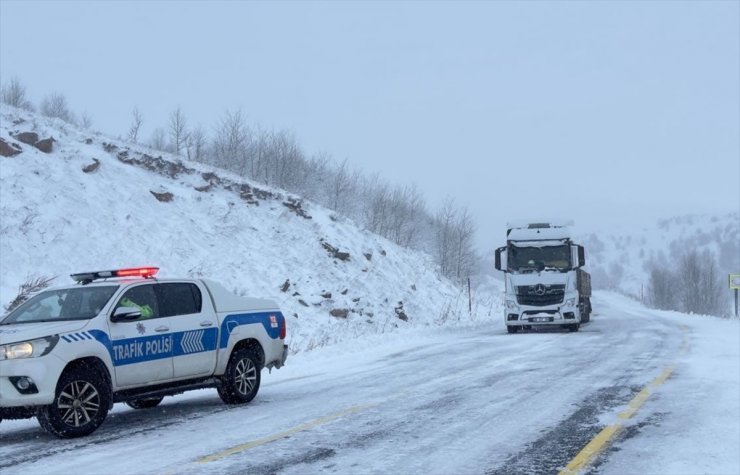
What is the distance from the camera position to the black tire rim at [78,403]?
7719 mm

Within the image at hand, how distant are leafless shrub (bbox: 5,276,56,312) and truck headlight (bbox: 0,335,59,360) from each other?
11710 millimetres

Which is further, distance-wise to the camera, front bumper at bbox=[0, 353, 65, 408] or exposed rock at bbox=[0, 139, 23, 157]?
exposed rock at bbox=[0, 139, 23, 157]

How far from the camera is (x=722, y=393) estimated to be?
33.0 feet

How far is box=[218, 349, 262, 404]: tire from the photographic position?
9.90m

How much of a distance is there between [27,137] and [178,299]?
23.5 meters

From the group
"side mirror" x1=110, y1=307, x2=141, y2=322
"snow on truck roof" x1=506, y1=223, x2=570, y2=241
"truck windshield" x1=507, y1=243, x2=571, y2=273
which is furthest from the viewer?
"snow on truck roof" x1=506, y1=223, x2=570, y2=241

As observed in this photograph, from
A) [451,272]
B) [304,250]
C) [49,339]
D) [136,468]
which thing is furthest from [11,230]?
[451,272]

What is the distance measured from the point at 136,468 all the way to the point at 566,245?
1940 centimetres

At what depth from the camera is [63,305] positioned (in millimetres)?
8789

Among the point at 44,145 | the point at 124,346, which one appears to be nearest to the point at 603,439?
the point at 124,346

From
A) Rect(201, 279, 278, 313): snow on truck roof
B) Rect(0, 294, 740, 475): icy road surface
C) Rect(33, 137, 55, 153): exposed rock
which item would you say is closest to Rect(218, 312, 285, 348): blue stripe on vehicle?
Rect(201, 279, 278, 313): snow on truck roof

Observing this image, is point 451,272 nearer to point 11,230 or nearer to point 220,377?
point 11,230

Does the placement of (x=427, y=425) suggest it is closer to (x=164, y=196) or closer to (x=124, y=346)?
(x=124, y=346)

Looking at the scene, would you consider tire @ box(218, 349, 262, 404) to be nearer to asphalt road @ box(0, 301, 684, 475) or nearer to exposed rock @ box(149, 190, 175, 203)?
asphalt road @ box(0, 301, 684, 475)
